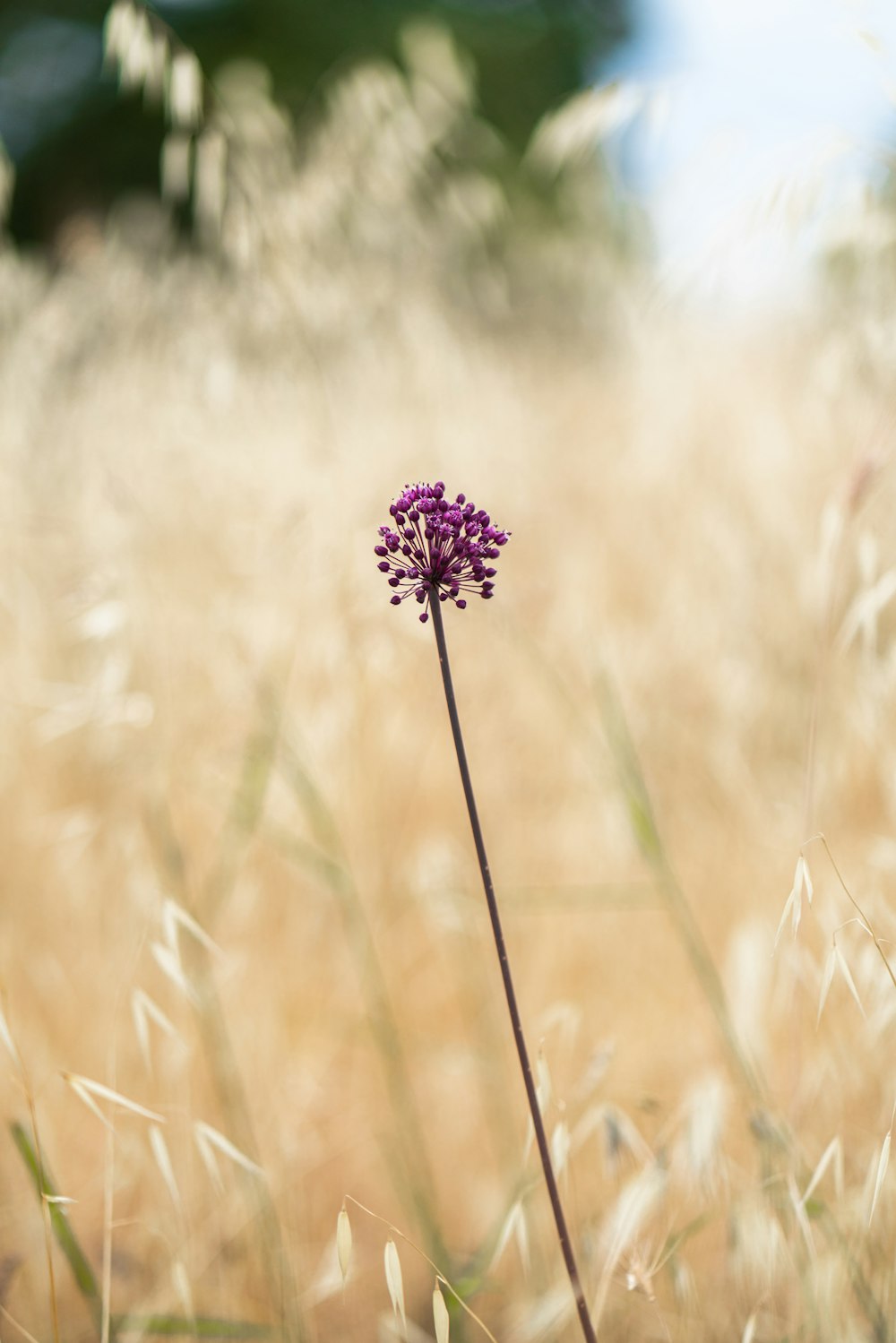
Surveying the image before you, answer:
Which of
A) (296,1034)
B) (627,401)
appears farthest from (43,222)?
(296,1034)

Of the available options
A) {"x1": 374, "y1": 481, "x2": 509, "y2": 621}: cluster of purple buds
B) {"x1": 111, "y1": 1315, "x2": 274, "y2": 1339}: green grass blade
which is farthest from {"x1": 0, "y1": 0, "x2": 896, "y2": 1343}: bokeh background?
{"x1": 374, "y1": 481, "x2": 509, "y2": 621}: cluster of purple buds

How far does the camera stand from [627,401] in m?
4.52

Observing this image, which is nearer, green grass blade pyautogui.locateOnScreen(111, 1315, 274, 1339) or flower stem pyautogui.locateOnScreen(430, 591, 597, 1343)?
flower stem pyautogui.locateOnScreen(430, 591, 597, 1343)

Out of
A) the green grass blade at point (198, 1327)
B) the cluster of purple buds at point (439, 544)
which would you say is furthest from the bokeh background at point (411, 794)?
the cluster of purple buds at point (439, 544)

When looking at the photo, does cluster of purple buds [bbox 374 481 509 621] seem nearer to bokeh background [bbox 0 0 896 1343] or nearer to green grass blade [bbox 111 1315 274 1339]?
bokeh background [bbox 0 0 896 1343]

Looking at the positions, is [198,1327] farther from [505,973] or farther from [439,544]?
[439,544]

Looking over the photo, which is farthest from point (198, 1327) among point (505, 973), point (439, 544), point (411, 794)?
point (411, 794)

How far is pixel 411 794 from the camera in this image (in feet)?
6.36

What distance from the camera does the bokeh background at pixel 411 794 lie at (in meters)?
0.92

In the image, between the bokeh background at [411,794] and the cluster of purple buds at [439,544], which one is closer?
the cluster of purple buds at [439,544]

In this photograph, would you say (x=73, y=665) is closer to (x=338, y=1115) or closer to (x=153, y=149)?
(x=338, y=1115)

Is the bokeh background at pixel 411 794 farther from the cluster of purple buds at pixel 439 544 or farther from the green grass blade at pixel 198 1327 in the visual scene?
the cluster of purple buds at pixel 439 544

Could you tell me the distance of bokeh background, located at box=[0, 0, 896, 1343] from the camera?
Result: 919 millimetres

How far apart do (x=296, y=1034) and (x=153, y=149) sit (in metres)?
12.5
